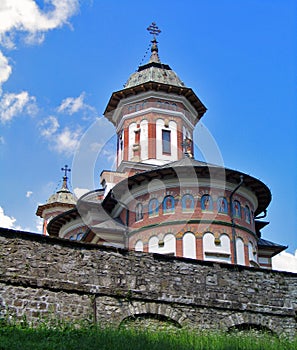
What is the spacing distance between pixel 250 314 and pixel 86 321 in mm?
4392

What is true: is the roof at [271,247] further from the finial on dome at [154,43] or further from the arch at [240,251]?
the finial on dome at [154,43]

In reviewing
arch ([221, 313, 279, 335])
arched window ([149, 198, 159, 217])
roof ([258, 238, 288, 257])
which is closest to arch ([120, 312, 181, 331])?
arch ([221, 313, 279, 335])

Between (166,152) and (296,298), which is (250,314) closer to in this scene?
(296,298)

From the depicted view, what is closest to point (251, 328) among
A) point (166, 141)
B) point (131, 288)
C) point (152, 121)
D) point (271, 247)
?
point (131, 288)

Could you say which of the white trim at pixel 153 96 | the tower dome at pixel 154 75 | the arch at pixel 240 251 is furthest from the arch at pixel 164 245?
the tower dome at pixel 154 75

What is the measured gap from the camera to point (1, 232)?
1202cm

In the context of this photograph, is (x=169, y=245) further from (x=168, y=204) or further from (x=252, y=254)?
(x=252, y=254)

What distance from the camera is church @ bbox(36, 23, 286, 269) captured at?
23266 mm

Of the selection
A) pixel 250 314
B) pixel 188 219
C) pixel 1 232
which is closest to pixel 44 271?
pixel 1 232

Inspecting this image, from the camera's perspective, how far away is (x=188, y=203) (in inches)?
929

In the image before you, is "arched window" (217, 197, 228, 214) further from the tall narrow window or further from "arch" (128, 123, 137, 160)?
"arch" (128, 123, 137, 160)

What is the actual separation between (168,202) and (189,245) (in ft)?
6.77

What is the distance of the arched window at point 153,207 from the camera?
23875mm

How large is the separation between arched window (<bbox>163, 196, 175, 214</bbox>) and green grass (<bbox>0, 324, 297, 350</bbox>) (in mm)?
11360
